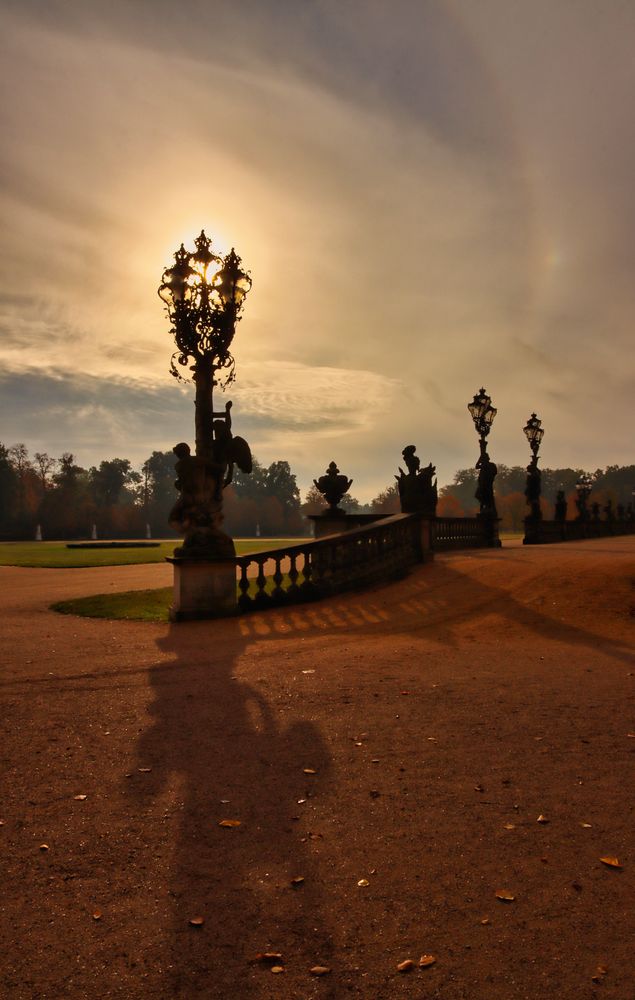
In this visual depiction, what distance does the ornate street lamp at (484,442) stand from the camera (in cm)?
2709

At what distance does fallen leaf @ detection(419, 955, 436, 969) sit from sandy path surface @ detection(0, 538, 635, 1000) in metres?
0.04

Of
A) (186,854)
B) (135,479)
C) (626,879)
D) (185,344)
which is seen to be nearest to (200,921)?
(186,854)

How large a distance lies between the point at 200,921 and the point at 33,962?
686 mm

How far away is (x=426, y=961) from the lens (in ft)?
8.55

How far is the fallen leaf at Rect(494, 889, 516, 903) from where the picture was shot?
9.91 feet

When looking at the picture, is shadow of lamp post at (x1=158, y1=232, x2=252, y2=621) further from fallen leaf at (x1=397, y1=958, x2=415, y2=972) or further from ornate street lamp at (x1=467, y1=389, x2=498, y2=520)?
ornate street lamp at (x1=467, y1=389, x2=498, y2=520)

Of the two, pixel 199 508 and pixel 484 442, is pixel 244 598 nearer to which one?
pixel 199 508

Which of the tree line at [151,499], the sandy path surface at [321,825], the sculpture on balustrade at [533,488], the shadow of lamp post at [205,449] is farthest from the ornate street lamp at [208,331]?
the tree line at [151,499]

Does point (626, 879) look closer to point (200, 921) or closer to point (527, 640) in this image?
point (200, 921)

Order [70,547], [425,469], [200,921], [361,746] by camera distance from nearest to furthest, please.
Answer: [200,921]
[361,746]
[425,469]
[70,547]

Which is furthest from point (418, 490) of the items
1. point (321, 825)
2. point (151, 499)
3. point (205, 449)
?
point (151, 499)

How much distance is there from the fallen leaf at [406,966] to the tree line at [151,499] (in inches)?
2725

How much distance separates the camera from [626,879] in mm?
3174

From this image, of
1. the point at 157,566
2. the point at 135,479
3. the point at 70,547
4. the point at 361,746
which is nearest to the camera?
the point at 361,746
